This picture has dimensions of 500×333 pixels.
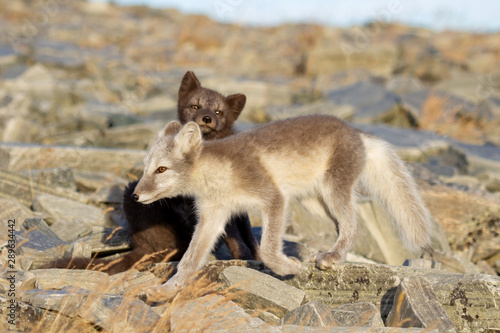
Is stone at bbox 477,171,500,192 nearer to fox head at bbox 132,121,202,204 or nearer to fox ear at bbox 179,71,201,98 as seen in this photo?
fox ear at bbox 179,71,201,98

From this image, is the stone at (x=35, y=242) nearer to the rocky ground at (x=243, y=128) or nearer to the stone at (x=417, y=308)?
the rocky ground at (x=243, y=128)

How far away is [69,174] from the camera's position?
719cm

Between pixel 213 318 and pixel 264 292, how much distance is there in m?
0.54

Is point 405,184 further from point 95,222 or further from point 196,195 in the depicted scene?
point 95,222

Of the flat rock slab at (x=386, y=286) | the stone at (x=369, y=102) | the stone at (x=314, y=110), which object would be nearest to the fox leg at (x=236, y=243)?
the flat rock slab at (x=386, y=286)

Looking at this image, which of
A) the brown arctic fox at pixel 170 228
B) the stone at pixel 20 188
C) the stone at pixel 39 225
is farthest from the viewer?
the stone at pixel 20 188

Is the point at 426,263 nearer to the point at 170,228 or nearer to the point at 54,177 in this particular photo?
the point at 170,228

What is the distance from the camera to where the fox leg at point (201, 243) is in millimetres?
4238

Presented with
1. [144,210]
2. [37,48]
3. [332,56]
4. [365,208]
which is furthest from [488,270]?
[37,48]

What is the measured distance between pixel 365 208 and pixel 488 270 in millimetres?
1472

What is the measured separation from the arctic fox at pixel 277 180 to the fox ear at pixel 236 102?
1.20m

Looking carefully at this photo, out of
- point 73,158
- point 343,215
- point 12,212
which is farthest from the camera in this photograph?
point 73,158

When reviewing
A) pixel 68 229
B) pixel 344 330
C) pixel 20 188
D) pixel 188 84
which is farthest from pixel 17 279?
pixel 20 188

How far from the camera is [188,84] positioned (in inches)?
235
